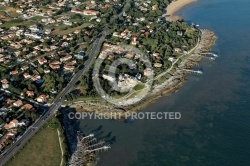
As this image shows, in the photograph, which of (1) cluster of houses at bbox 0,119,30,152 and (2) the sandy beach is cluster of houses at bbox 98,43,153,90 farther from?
(2) the sandy beach

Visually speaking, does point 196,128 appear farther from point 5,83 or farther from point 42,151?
point 5,83

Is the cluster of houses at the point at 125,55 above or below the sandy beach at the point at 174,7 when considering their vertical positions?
below

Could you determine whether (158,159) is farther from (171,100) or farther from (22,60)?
(22,60)

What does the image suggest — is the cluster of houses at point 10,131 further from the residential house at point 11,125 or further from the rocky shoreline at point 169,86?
the rocky shoreline at point 169,86

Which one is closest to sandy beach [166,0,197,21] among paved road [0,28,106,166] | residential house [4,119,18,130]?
paved road [0,28,106,166]

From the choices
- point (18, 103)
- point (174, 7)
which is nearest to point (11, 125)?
point (18, 103)

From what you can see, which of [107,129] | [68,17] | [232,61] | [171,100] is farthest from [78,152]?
[68,17]

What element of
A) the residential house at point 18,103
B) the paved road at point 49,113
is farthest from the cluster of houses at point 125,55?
the residential house at point 18,103
